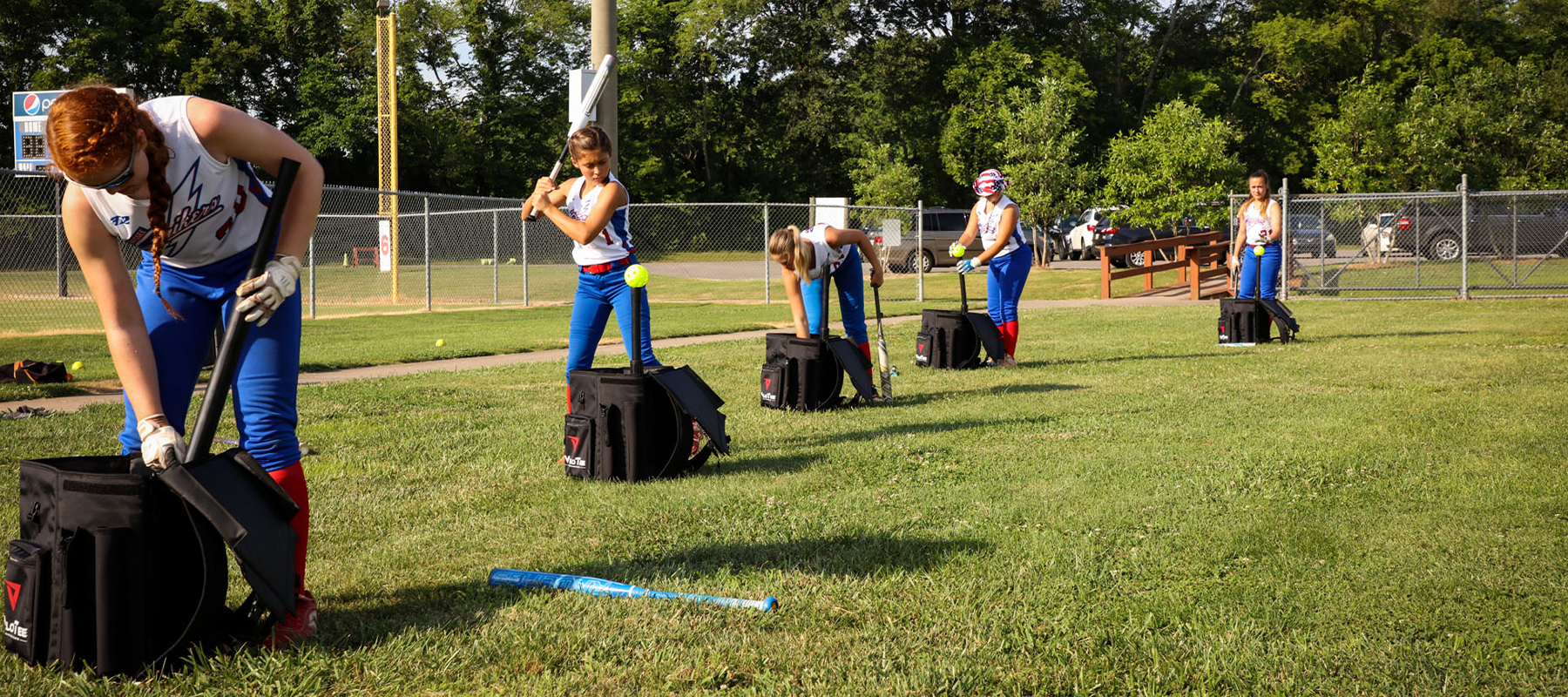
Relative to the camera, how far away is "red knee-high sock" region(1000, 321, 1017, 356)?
33.7 ft

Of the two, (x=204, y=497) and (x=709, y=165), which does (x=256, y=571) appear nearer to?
(x=204, y=497)

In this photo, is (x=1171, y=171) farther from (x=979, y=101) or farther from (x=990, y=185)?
(x=979, y=101)

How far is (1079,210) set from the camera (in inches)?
1368

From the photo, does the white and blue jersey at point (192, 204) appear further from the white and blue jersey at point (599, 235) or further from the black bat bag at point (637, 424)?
the white and blue jersey at point (599, 235)

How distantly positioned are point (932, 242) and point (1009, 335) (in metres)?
22.0

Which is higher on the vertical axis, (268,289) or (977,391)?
(268,289)

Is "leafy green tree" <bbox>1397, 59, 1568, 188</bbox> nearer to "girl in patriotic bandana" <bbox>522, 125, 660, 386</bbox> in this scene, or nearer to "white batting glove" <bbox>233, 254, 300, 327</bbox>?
"girl in patriotic bandana" <bbox>522, 125, 660, 386</bbox>

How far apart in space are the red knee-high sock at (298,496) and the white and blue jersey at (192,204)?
→ 65cm

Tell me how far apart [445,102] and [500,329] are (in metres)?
34.8

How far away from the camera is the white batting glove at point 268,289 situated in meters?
3.03

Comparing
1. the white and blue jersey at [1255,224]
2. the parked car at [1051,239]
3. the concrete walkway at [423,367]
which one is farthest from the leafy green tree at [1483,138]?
the white and blue jersey at [1255,224]

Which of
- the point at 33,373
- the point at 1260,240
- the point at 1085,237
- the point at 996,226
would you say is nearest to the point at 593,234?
the point at 996,226

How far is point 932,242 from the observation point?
3200cm

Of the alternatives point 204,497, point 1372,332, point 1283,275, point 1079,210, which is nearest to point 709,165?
point 1079,210
